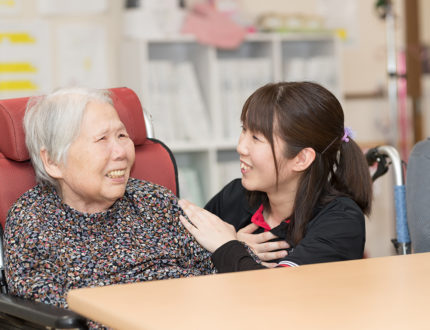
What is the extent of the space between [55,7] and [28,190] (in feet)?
6.54

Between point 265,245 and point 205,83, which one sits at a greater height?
point 205,83

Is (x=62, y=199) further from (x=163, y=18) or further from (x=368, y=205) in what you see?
(x=163, y=18)

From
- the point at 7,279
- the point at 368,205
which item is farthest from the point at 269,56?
the point at 7,279

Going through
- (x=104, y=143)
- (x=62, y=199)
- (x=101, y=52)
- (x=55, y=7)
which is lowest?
(x=62, y=199)

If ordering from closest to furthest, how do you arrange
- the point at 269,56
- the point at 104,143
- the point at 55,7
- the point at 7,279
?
the point at 7,279 < the point at 104,143 < the point at 55,7 < the point at 269,56

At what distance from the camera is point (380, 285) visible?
1.23 m

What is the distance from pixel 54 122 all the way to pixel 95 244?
1.08ft

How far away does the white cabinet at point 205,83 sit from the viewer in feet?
11.9

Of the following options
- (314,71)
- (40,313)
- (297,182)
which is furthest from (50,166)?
(314,71)

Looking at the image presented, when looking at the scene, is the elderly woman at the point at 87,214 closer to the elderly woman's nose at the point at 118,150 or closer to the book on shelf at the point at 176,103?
the elderly woman's nose at the point at 118,150

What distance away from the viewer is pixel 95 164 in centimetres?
180

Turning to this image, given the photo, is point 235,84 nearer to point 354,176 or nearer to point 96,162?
point 354,176

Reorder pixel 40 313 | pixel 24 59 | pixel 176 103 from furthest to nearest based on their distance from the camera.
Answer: pixel 176 103, pixel 24 59, pixel 40 313

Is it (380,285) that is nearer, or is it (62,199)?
(380,285)
